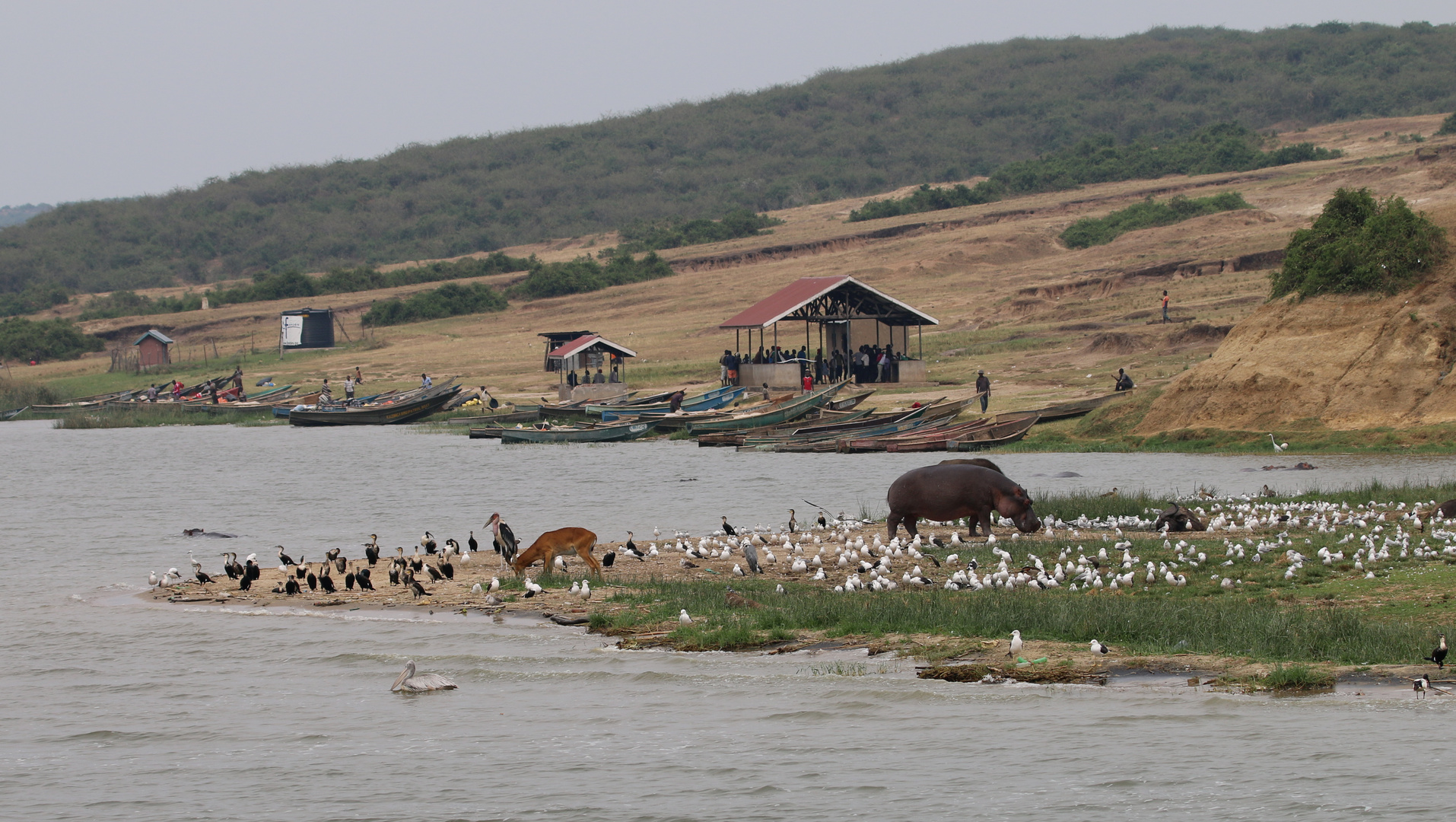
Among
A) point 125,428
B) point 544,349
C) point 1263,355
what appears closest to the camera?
point 1263,355

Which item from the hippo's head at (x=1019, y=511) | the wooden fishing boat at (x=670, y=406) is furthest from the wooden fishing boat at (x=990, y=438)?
the hippo's head at (x=1019, y=511)

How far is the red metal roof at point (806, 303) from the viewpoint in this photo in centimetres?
4834

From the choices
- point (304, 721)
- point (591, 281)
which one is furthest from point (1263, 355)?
point (591, 281)

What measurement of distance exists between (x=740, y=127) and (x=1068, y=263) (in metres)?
97.3

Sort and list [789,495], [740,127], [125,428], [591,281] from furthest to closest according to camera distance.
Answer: [740,127], [591,281], [125,428], [789,495]

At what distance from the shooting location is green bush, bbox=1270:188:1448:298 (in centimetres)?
3095

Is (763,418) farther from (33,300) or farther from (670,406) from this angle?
(33,300)

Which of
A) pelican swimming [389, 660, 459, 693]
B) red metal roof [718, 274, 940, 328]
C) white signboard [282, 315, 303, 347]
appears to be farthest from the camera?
white signboard [282, 315, 303, 347]

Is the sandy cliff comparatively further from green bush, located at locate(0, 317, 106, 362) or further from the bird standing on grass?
green bush, located at locate(0, 317, 106, 362)

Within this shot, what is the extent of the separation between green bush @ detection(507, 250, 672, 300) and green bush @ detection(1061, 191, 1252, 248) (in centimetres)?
2474

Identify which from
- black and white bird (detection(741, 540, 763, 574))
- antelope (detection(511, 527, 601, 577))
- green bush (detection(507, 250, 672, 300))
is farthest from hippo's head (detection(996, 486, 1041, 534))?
green bush (detection(507, 250, 672, 300))

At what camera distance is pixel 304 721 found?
39.3 feet

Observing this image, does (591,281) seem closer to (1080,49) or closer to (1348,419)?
(1348,419)

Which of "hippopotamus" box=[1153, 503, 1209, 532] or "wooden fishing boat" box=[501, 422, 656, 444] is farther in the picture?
"wooden fishing boat" box=[501, 422, 656, 444]
